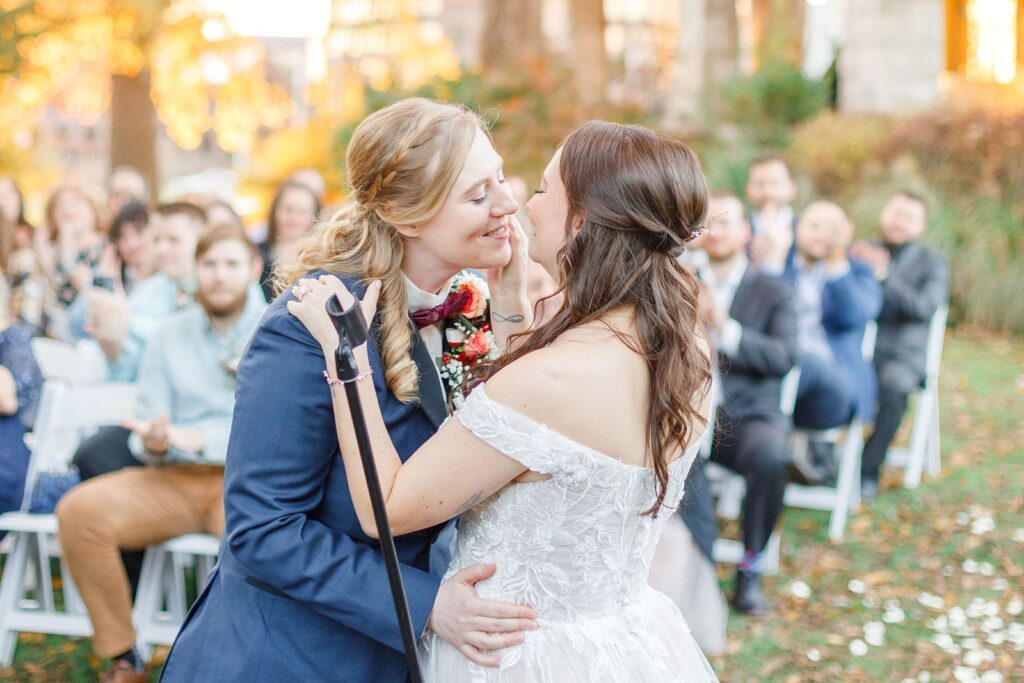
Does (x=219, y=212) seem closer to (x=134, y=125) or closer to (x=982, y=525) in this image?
(x=982, y=525)

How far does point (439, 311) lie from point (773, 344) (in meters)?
3.78

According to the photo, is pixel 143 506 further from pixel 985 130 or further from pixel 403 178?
pixel 985 130

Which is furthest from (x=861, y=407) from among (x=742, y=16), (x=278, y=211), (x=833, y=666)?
(x=742, y=16)

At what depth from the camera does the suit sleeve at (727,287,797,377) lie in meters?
6.00

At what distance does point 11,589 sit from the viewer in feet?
15.6

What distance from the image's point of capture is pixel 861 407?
22.8 ft

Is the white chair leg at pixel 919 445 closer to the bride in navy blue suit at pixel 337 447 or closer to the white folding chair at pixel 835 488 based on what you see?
the white folding chair at pixel 835 488

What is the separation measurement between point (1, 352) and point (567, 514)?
11.5 feet

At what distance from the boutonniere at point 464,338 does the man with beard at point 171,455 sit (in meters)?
2.01

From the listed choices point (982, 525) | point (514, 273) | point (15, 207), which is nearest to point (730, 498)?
point (982, 525)

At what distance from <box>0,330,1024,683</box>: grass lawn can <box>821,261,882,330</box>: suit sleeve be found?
49.8 inches

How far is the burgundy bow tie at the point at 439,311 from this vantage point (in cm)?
260

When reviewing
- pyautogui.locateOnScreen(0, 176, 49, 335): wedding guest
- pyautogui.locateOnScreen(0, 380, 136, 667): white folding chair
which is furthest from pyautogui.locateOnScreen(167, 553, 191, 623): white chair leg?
pyautogui.locateOnScreen(0, 176, 49, 335): wedding guest

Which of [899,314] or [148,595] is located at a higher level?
[899,314]
